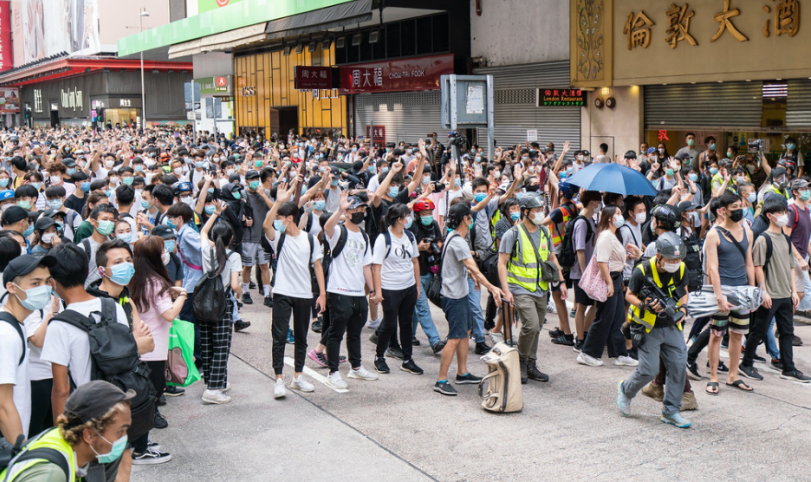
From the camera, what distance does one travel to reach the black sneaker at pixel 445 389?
283 inches

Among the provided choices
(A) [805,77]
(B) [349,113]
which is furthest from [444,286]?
(B) [349,113]

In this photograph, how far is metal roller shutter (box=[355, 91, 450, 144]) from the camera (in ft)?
91.8

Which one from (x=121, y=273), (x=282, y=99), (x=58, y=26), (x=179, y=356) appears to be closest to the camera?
(x=121, y=273)

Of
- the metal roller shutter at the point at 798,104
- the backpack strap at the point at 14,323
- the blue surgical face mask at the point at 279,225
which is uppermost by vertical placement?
the metal roller shutter at the point at 798,104

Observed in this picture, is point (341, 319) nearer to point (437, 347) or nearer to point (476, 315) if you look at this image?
point (437, 347)

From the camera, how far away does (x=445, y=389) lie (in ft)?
23.7

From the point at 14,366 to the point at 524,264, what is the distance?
466 centimetres

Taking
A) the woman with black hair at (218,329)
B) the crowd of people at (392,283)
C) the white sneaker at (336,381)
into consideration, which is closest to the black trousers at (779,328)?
the crowd of people at (392,283)

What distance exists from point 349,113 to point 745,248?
26.7 m

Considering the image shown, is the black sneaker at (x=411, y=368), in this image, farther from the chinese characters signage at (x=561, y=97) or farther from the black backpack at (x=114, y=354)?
the chinese characters signage at (x=561, y=97)

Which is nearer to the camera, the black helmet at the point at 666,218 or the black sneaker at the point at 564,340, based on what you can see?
the black helmet at the point at 666,218

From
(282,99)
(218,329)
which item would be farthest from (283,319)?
(282,99)

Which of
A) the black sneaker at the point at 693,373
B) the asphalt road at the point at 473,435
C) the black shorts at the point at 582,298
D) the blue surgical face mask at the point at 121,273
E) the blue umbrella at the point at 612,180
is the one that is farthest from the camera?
the blue umbrella at the point at 612,180

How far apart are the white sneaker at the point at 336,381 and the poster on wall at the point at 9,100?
94.7 meters
